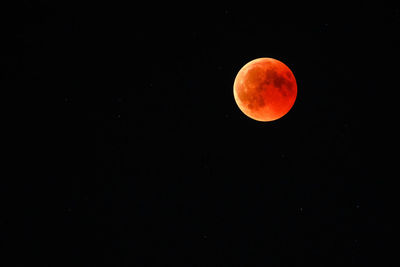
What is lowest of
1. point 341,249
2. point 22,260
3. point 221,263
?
point 22,260

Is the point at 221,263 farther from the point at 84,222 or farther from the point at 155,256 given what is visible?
the point at 84,222

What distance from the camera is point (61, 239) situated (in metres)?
11.6

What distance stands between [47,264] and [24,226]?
4.47 ft

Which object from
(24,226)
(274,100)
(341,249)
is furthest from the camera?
(24,226)

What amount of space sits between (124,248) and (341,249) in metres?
6.37

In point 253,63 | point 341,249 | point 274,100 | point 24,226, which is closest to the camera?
point 274,100

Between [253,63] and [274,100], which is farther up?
[253,63]

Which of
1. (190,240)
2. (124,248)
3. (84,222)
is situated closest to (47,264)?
(84,222)

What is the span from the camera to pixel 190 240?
39.2 feet

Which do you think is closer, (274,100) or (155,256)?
(274,100)

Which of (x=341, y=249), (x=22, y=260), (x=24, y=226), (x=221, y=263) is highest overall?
(x=341, y=249)

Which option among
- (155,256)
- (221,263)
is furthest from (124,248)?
(221,263)

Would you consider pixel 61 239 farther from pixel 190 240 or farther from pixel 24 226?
pixel 190 240

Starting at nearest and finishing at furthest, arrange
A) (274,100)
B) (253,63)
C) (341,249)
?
(274,100) < (253,63) < (341,249)
